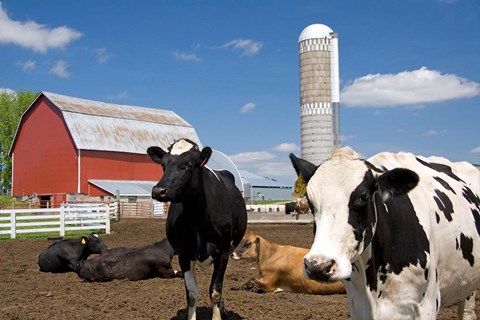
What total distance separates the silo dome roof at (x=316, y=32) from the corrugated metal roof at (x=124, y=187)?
16677 millimetres

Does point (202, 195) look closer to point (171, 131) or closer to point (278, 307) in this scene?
point (278, 307)

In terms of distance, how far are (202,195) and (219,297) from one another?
50.1 inches

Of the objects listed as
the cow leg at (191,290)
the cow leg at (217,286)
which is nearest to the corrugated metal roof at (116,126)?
the cow leg at (217,286)

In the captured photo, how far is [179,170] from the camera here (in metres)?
6.82

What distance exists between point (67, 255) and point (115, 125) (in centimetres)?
3712

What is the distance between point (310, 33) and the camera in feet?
136

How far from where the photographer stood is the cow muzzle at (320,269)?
331cm

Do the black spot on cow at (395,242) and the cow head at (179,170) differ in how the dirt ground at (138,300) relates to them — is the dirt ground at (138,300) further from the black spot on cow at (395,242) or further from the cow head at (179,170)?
the black spot on cow at (395,242)

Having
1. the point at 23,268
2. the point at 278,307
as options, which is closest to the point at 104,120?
the point at 23,268

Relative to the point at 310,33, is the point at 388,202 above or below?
below

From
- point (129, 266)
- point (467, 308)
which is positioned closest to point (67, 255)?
point (129, 266)

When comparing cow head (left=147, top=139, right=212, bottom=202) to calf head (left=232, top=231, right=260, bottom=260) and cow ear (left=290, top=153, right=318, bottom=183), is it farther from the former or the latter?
calf head (left=232, top=231, right=260, bottom=260)

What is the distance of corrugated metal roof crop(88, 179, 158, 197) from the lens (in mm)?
43125

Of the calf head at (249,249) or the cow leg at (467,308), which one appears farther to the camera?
the calf head at (249,249)
